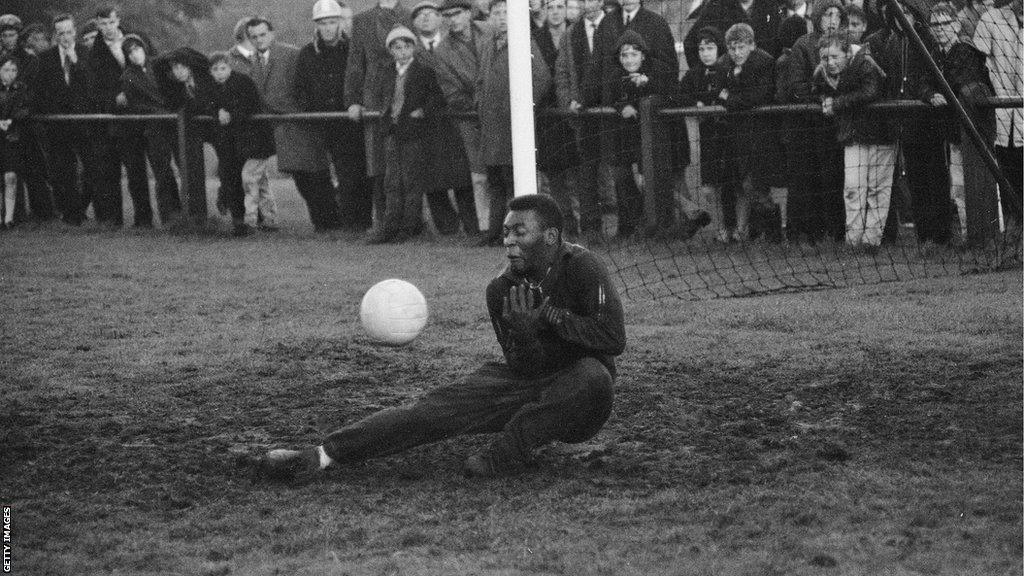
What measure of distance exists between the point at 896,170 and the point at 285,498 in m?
7.23

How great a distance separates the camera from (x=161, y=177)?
53.5ft

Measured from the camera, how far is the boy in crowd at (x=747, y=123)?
38.1 ft

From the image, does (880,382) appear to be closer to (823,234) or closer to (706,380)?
(706,380)

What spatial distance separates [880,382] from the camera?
7160mm

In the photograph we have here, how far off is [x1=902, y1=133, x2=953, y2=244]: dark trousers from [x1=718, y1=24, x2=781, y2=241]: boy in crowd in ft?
3.72

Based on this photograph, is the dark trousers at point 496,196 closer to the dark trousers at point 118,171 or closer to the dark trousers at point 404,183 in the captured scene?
the dark trousers at point 404,183

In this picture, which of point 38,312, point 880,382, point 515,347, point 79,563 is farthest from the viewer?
point 38,312

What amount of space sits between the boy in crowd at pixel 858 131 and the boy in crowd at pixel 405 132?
13.0 feet

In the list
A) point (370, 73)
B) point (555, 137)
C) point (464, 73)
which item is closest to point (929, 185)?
point (555, 137)

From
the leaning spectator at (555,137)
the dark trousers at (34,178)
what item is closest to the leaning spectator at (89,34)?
the dark trousers at (34,178)

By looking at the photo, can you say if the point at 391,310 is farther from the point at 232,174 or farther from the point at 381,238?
the point at 232,174

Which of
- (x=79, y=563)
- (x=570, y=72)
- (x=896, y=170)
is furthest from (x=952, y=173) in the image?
(x=79, y=563)

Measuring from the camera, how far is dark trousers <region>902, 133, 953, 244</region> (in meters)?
11.0

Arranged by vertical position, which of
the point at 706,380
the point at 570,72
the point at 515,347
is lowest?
the point at 706,380
